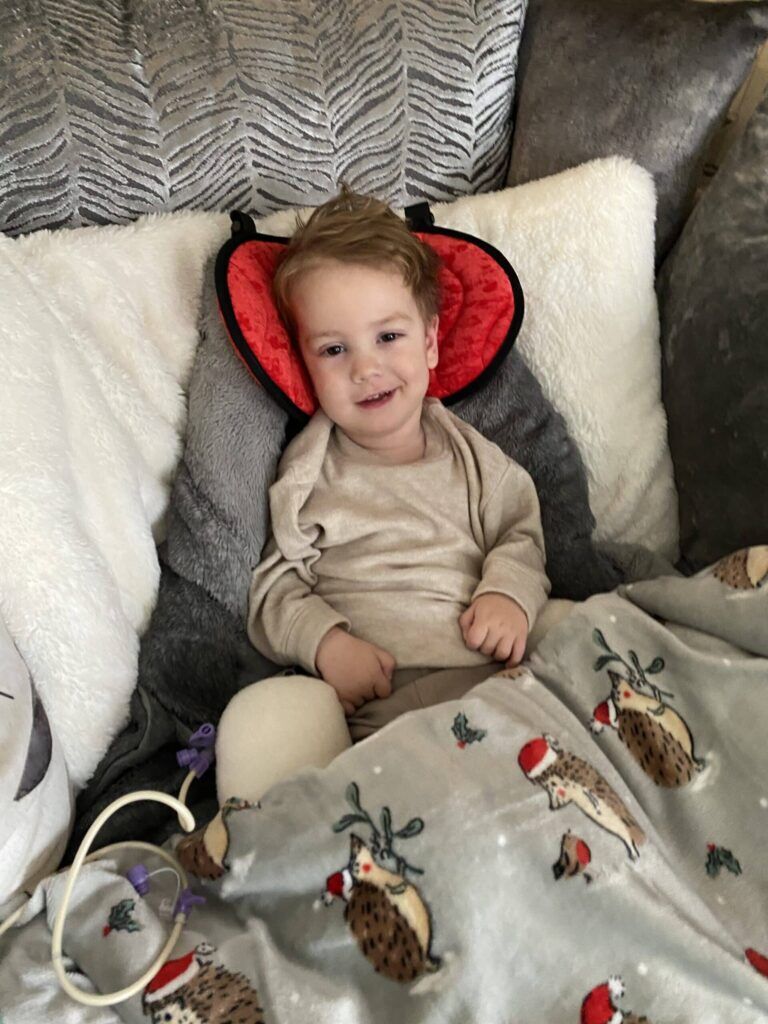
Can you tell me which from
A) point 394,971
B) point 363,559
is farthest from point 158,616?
point 394,971

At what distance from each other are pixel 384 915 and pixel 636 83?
1156mm

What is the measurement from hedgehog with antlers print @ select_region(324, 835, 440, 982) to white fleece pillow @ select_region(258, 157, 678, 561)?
70 cm

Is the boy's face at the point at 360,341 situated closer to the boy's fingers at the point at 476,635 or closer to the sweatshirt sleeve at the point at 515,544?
the sweatshirt sleeve at the point at 515,544

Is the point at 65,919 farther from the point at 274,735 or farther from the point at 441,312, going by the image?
the point at 441,312

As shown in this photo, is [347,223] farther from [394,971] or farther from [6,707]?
[394,971]

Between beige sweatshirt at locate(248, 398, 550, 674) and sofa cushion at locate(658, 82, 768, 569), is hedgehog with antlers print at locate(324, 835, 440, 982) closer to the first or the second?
beige sweatshirt at locate(248, 398, 550, 674)

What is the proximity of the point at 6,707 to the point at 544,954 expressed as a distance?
0.52m

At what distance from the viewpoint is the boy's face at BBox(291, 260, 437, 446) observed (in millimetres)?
1129

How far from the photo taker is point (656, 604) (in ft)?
3.20

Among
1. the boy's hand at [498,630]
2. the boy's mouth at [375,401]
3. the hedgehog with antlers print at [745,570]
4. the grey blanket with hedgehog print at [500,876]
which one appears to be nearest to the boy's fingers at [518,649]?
the boy's hand at [498,630]

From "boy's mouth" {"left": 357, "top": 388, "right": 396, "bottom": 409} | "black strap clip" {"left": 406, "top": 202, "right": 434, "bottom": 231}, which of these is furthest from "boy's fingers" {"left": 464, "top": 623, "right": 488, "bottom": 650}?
"black strap clip" {"left": 406, "top": 202, "right": 434, "bottom": 231}

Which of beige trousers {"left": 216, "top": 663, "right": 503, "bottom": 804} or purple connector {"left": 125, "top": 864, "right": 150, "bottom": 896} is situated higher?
beige trousers {"left": 216, "top": 663, "right": 503, "bottom": 804}

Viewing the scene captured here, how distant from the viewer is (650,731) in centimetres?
87

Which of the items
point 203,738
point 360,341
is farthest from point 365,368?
point 203,738
